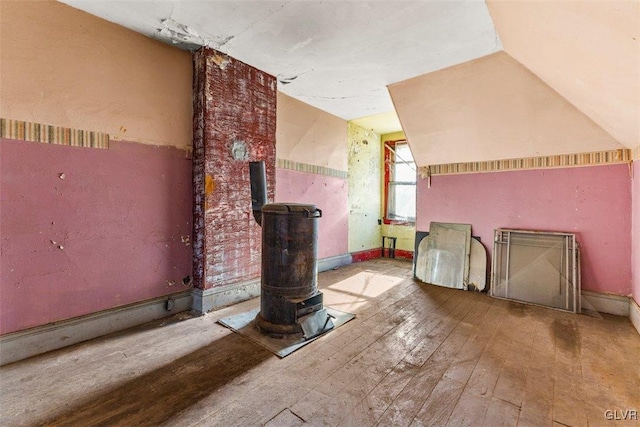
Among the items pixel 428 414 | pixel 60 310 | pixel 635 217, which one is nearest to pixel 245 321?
pixel 60 310

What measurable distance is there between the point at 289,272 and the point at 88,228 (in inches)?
67.7

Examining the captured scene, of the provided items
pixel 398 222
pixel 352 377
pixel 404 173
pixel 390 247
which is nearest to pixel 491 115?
pixel 404 173

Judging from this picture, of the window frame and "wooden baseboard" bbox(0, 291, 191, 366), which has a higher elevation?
the window frame

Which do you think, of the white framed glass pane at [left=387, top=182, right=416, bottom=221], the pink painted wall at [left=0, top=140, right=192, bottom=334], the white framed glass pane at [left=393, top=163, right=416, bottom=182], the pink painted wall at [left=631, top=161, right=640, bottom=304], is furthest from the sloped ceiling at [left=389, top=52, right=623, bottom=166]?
the pink painted wall at [left=0, top=140, right=192, bottom=334]

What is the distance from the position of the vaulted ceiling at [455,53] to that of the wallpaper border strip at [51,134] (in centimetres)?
101

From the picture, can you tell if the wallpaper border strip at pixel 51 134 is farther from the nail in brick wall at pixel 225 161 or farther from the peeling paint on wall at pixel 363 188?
the peeling paint on wall at pixel 363 188

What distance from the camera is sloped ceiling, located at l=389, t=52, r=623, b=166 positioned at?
9.77 ft

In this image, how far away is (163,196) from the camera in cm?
284

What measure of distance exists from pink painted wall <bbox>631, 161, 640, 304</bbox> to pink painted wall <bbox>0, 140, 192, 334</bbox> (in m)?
4.42

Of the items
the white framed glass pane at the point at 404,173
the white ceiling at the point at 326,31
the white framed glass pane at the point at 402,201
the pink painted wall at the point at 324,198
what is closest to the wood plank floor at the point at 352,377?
the pink painted wall at the point at 324,198

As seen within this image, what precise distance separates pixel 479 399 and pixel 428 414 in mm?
354

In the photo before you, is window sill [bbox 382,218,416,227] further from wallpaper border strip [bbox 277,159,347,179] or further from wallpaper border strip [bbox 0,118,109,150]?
wallpaper border strip [bbox 0,118,109,150]

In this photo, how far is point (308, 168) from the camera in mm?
4586

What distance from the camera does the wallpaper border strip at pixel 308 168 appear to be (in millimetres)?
4195
